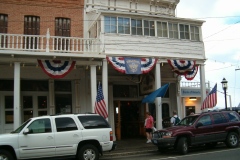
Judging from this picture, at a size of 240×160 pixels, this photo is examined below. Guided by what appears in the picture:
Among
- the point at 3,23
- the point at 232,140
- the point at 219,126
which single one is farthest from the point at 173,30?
the point at 3,23

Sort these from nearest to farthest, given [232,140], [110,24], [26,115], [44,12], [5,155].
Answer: [5,155] < [232,140] < [110,24] < [26,115] < [44,12]

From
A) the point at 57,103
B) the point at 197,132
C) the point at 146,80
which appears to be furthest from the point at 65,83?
the point at 197,132

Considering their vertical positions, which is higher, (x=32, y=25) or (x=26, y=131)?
(x=32, y=25)

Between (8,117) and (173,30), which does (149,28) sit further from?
(8,117)

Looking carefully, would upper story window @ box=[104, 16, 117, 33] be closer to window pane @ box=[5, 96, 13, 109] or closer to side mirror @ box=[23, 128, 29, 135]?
window pane @ box=[5, 96, 13, 109]

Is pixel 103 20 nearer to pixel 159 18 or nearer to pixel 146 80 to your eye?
pixel 159 18

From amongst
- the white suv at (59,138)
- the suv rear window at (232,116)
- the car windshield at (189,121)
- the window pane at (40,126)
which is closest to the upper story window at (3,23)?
the white suv at (59,138)

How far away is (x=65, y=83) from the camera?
727 inches

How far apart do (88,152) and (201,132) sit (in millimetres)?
5600

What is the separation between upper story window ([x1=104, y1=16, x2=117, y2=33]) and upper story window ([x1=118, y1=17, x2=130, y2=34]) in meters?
0.30

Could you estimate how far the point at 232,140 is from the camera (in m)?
14.6

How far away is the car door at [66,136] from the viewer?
429 inches

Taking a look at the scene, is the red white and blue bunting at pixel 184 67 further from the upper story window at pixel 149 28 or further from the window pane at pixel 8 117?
the window pane at pixel 8 117

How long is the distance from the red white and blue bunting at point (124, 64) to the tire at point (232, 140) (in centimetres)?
563
